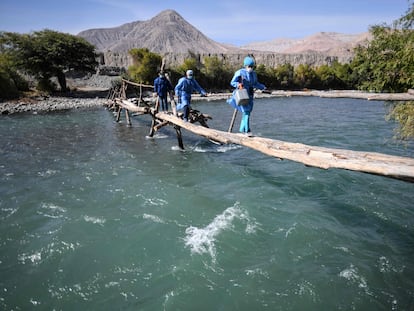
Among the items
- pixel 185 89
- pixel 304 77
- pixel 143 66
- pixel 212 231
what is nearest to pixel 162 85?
pixel 185 89

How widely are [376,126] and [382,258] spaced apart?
15587 millimetres

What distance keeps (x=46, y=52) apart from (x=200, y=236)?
3567 cm

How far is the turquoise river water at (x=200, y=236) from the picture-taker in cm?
471

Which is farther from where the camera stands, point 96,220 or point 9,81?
point 9,81

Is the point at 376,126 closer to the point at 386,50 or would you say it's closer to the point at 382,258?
the point at 386,50

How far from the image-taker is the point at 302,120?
878 inches

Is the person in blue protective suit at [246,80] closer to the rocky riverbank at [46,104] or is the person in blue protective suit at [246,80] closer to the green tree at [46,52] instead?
the rocky riverbank at [46,104]

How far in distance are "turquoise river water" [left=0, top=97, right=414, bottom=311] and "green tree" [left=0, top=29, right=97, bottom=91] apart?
88.4 ft

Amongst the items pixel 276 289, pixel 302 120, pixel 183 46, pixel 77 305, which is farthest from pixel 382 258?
pixel 183 46

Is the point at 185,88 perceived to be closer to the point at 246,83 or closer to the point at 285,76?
the point at 246,83

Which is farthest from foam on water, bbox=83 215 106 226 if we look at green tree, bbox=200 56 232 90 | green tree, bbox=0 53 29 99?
green tree, bbox=200 56 232 90

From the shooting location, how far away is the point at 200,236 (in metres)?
6.29

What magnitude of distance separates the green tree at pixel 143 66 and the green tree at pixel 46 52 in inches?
269

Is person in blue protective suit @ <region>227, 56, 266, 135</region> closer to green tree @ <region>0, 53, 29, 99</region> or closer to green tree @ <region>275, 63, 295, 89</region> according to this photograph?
green tree @ <region>0, 53, 29, 99</region>
